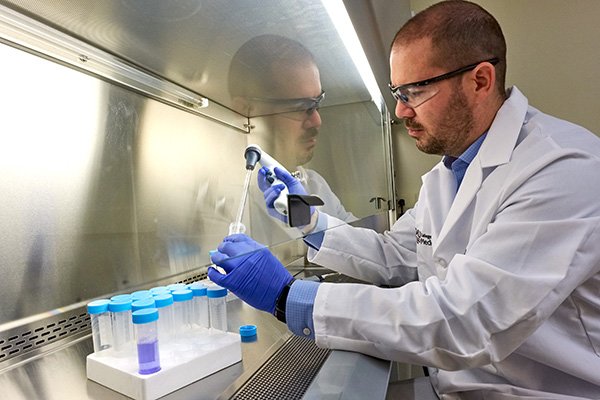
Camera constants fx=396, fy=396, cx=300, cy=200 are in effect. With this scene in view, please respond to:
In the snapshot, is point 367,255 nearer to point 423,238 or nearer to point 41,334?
point 423,238

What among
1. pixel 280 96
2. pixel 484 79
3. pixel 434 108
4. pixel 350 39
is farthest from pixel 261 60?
pixel 484 79

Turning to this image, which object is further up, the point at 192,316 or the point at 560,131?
the point at 560,131

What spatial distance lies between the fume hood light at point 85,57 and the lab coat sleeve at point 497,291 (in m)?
0.88

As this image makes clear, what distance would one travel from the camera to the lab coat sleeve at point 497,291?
2.74ft

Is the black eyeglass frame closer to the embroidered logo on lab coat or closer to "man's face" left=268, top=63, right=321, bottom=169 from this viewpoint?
"man's face" left=268, top=63, right=321, bottom=169

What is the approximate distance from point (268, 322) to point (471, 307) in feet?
2.05

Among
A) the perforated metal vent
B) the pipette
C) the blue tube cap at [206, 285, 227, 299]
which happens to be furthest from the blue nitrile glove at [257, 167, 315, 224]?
the perforated metal vent

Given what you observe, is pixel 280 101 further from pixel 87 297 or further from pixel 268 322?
pixel 87 297

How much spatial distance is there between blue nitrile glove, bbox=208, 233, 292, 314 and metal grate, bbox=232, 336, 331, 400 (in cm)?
13

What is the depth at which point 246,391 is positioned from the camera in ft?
2.61

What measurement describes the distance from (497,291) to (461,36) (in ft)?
2.43

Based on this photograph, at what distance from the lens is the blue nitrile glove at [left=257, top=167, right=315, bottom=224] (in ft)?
3.72

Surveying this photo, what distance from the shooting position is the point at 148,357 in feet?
2.49

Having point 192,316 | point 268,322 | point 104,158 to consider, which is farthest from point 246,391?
point 104,158
